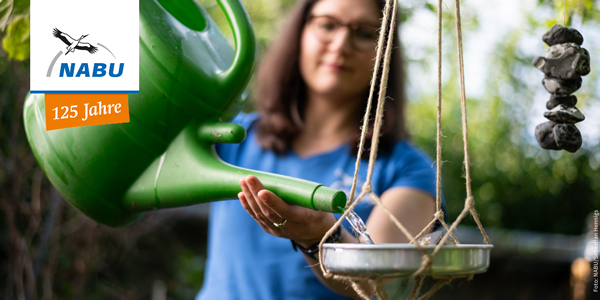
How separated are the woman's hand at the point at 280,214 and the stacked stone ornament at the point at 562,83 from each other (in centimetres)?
23

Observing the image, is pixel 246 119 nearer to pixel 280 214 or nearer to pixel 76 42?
pixel 76 42

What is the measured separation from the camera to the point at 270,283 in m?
0.84

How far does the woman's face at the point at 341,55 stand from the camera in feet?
2.58

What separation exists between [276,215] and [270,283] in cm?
45

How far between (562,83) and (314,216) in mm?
259

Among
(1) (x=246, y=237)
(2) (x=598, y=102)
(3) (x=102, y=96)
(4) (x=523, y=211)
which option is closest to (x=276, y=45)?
(1) (x=246, y=237)

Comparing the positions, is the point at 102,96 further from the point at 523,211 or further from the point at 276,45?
the point at 523,211

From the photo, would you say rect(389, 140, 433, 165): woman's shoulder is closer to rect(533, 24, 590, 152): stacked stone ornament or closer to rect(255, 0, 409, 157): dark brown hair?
rect(255, 0, 409, 157): dark brown hair

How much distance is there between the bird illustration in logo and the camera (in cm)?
57

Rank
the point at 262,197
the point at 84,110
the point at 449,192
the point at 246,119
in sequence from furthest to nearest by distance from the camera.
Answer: the point at 449,192, the point at 246,119, the point at 84,110, the point at 262,197

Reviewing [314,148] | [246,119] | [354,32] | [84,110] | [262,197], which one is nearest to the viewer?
[262,197]

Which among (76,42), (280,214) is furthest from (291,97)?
(280,214)

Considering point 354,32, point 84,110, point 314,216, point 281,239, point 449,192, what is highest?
point 354,32

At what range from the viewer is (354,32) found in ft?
2.57
